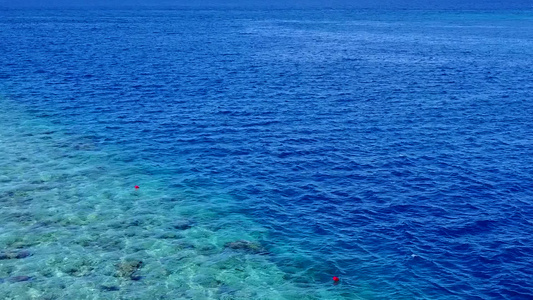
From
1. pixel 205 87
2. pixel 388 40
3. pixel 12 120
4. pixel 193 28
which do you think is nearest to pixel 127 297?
pixel 12 120

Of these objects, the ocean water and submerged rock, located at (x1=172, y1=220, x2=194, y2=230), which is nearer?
the ocean water

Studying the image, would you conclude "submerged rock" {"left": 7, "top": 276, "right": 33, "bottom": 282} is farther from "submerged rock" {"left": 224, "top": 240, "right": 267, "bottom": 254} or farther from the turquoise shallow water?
"submerged rock" {"left": 224, "top": 240, "right": 267, "bottom": 254}

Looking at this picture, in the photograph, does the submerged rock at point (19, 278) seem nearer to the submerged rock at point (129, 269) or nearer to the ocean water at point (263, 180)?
the ocean water at point (263, 180)

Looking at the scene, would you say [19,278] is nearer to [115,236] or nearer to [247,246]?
[115,236]

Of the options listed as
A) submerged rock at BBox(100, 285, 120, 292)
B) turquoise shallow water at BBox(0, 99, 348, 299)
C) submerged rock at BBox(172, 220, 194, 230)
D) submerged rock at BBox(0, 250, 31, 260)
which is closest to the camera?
submerged rock at BBox(100, 285, 120, 292)

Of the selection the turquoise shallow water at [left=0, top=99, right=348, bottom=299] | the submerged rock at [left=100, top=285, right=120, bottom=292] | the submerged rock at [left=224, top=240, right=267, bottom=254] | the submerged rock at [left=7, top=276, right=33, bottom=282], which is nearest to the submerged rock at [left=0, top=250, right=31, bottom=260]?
the turquoise shallow water at [left=0, top=99, right=348, bottom=299]

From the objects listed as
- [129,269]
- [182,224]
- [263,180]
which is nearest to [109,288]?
[129,269]
